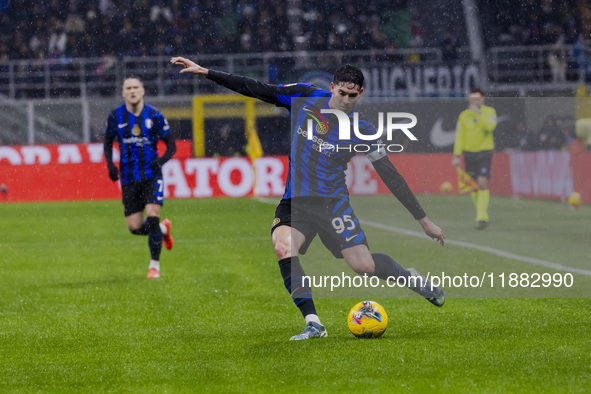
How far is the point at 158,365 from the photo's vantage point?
5559mm

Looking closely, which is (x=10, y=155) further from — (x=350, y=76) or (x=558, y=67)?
(x=350, y=76)

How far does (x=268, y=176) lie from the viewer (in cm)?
2173

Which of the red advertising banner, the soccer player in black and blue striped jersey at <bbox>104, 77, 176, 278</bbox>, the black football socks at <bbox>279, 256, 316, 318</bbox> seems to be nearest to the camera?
the black football socks at <bbox>279, 256, 316, 318</bbox>

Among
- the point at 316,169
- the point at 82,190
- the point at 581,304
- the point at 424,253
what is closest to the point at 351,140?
the point at 316,169

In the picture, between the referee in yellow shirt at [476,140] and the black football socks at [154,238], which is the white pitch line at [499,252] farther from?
the referee in yellow shirt at [476,140]

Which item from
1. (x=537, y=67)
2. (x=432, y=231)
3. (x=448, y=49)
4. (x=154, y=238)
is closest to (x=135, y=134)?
(x=154, y=238)

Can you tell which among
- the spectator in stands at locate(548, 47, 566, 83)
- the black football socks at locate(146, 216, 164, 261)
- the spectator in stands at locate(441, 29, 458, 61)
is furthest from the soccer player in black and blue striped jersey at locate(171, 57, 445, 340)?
the spectator in stands at locate(548, 47, 566, 83)

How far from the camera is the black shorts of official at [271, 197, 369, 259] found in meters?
→ 6.51

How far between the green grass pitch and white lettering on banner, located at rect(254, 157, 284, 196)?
27.2 ft

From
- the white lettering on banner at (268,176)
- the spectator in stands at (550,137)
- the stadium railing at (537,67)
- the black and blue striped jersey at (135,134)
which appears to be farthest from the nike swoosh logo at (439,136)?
the black and blue striped jersey at (135,134)

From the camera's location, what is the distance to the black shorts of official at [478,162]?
45.7 ft

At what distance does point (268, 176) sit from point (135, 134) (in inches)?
463

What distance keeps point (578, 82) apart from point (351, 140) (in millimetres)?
20648

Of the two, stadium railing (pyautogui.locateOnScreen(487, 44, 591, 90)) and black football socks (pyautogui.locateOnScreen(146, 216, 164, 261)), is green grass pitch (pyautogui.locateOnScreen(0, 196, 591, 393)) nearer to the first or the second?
black football socks (pyautogui.locateOnScreen(146, 216, 164, 261))
